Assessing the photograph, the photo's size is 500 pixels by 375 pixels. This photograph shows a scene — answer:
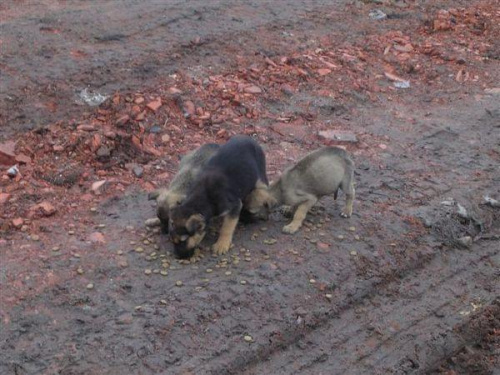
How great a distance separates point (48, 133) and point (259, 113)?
2.42 metres

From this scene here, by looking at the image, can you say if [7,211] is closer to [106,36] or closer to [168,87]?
[168,87]

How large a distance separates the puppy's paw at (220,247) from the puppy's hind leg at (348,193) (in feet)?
4.22

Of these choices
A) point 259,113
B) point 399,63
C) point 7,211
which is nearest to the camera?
point 7,211

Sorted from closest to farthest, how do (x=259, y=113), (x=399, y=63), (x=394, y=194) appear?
(x=394, y=194), (x=259, y=113), (x=399, y=63)

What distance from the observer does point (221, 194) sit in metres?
7.46

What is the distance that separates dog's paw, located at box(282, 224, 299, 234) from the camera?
7777 mm

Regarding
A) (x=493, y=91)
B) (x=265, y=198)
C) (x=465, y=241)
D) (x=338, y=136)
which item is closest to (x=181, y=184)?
(x=265, y=198)

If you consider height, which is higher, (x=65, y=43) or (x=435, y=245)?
(x=65, y=43)

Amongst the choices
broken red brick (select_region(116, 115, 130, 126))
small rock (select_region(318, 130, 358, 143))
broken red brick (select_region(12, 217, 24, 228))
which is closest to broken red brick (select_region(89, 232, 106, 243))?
broken red brick (select_region(12, 217, 24, 228))

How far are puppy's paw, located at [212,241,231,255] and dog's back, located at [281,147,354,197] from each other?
918 mm

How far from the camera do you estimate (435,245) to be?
800cm

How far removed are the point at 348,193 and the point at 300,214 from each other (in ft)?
1.71

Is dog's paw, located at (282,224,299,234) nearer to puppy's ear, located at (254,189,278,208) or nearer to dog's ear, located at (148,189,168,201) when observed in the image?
puppy's ear, located at (254,189,278,208)

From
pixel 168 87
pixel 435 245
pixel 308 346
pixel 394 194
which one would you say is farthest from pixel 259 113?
pixel 308 346
